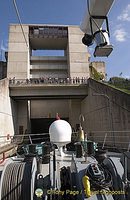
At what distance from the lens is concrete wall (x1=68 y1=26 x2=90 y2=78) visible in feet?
113

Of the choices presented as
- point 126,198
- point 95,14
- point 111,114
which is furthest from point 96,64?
point 126,198

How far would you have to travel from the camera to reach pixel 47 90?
25.2 metres

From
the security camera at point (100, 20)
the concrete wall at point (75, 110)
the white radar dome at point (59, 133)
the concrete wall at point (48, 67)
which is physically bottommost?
the white radar dome at point (59, 133)

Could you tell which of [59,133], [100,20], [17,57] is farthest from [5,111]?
[100,20]

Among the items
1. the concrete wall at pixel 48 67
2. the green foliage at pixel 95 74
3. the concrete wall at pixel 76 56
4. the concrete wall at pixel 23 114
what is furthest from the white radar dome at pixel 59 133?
the green foliage at pixel 95 74

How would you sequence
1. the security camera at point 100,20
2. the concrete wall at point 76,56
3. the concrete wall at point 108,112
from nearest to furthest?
the security camera at point 100,20, the concrete wall at point 108,112, the concrete wall at point 76,56

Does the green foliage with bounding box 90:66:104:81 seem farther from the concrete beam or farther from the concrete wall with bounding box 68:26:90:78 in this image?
the concrete beam

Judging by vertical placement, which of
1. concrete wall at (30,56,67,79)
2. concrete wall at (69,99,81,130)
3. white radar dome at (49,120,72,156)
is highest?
concrete wall at (30,56,67,79)

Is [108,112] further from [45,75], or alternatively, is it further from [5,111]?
[45,75]

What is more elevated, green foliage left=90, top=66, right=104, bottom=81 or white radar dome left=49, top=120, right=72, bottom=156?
green foliage left=90, top=66, right=104, bottom=81

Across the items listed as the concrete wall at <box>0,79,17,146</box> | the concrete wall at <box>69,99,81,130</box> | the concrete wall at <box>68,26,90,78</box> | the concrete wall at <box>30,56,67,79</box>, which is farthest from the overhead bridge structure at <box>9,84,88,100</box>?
the concrete wall at <box>30,56,67,79</box>

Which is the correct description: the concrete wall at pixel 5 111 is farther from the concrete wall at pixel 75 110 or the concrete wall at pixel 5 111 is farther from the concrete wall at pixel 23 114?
the concrete wall at pixel 75 110

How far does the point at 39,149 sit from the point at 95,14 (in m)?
8.66

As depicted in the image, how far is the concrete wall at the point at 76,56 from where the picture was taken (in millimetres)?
34344
